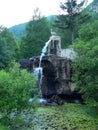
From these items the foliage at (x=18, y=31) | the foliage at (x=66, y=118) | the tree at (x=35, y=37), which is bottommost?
the foliage at (x=66, y=118)

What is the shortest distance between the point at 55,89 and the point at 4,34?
77.6ft

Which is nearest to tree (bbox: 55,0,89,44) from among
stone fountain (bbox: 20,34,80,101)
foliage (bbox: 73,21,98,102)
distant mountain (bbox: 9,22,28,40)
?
stone fountain (bbox: 20,34,80,101)

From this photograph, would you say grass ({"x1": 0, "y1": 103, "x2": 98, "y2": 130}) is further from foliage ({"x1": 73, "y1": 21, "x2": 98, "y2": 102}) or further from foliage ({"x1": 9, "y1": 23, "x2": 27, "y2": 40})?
foliage ({"x1": 9, "y1": 23, "x2": 27, "y2": 40})

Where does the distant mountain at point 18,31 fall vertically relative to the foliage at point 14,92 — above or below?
above

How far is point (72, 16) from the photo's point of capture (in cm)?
4631

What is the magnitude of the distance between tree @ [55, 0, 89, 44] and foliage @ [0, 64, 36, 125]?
1108 inches

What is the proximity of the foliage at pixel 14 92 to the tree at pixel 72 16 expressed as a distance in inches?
1108

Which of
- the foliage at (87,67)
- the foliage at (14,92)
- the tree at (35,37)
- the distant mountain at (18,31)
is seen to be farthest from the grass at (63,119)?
the distant mountain at (18,31)

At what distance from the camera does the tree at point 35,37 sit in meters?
47.2

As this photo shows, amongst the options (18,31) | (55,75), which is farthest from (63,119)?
(18,31)

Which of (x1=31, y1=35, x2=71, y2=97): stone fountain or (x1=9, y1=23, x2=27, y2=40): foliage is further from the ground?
(x1=9, y1=23, x2=27, y2=40): foliage

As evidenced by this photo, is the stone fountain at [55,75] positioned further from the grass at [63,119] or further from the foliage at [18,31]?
the foliage at [18,31]

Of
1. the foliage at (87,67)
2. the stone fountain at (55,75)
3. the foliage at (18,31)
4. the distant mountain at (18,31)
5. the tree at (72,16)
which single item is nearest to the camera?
the foliage at (87,67)

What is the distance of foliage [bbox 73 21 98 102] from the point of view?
2562 cm
